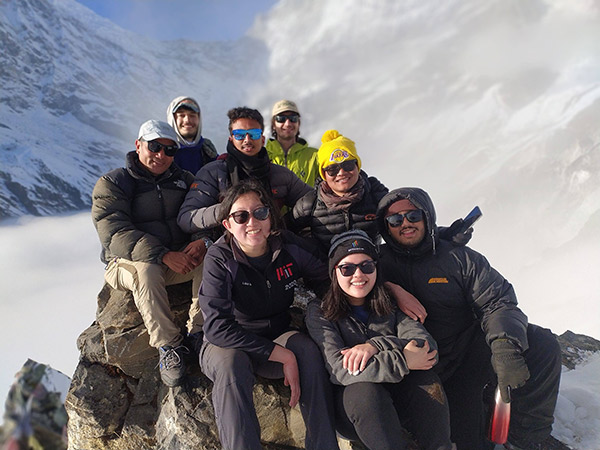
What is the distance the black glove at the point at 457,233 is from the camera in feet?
12.8

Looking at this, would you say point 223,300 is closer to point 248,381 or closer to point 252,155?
point 248,381

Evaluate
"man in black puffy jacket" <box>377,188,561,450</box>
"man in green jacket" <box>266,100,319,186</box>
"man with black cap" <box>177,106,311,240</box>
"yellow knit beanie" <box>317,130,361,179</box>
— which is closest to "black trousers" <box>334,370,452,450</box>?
"man in black puffy jacket" <box>377,188,561,450</box>

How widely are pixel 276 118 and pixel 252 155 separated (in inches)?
78.0

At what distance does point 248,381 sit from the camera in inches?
120

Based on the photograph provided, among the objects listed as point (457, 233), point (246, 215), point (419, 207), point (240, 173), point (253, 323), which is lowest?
point (253, 323)

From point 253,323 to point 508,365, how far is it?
2.21 metres

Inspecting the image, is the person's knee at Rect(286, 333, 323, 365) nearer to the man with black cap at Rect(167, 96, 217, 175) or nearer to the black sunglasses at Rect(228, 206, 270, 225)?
the black sunglasses at Rect(228, 206, 270, 225)

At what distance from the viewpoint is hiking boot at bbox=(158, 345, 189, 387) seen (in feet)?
12.4

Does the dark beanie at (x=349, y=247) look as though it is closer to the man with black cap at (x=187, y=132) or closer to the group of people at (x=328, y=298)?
the group of people at (x=328, y=298)

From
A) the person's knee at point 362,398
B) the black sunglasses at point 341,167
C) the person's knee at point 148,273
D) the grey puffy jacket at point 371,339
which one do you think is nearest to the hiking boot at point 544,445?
the grey puffy jacket at point 371,339

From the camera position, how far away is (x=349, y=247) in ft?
11.1

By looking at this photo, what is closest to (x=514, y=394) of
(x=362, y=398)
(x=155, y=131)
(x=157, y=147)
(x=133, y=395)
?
(x=362, y=398)

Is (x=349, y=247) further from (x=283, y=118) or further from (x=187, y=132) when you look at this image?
(x=283, y=118)

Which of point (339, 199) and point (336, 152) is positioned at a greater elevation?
point (336, 152)
